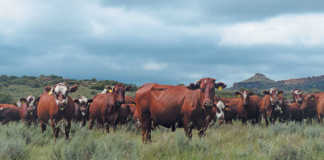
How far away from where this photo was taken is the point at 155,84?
11.2 m

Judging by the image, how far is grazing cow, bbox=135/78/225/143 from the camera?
31.9 ft

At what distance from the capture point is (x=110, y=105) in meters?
15.4

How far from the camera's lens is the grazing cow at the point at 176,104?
973 centimetres

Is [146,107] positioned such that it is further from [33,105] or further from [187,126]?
[33,105]

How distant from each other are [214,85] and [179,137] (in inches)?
98.8

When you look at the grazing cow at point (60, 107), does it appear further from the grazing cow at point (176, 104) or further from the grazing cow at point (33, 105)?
the grazing cow at point (33, 105)

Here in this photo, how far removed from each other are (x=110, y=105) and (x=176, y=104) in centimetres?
592

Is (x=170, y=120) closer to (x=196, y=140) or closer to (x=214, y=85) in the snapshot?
(x=214, y=85)

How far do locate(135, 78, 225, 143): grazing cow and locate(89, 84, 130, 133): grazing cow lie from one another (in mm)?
3591

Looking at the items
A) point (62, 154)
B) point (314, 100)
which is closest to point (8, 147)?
point (62, 154)

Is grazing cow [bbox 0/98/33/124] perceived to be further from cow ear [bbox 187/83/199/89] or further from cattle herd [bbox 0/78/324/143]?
cow ear [bbox 187/83/199/89]

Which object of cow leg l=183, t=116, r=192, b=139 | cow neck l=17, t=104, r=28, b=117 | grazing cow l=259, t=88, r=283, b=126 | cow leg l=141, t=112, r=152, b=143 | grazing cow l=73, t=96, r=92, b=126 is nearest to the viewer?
cow leg l=183, t=116, r=192, b=139

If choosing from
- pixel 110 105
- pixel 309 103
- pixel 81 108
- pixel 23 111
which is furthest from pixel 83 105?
pixel 309 103

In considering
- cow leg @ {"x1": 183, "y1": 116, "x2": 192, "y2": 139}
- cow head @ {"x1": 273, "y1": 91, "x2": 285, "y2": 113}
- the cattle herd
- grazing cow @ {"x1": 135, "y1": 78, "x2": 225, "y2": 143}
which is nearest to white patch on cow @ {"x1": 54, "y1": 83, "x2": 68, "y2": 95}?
the cattle herd
